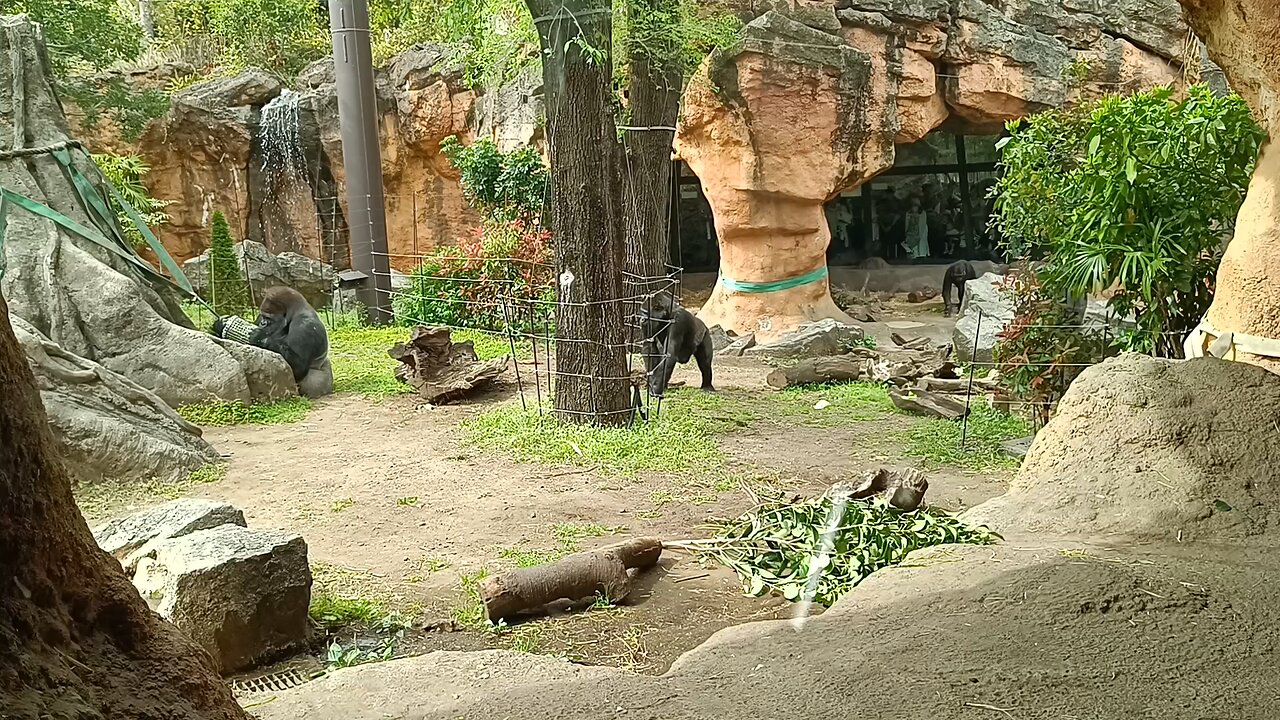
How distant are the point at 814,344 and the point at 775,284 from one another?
10.4 ft

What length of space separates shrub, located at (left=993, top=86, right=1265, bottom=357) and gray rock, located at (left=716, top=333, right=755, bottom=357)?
20.5ft

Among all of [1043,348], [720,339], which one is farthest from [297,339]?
[1043,348]

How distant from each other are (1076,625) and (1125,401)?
6.34ft

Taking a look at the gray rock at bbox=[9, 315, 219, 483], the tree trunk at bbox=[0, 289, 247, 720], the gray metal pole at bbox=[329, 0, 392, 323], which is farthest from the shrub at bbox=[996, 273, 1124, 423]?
the gray metal pole at bbox=[329, 0, 392, 323]

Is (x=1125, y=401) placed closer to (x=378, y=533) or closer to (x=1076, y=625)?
(x=1076, y=625)

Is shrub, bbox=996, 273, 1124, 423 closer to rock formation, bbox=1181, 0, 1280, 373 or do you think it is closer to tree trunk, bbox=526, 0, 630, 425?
rock formation, bbox=1181, 0, 1280, 373

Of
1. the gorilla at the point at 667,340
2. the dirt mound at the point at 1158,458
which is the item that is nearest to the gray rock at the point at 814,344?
the gorilla at the point at 667,340

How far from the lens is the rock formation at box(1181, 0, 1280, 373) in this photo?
4.92m

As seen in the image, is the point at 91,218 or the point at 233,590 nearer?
the point at 233,590

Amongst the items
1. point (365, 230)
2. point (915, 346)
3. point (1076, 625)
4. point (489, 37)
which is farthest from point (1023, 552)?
point (365, 230)

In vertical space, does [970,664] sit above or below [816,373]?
above

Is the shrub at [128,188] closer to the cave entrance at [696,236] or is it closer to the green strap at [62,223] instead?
the green strap at [62,223]

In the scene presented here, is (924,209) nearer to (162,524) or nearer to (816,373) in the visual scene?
(816,373)

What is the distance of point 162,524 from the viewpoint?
4473 millimetres
